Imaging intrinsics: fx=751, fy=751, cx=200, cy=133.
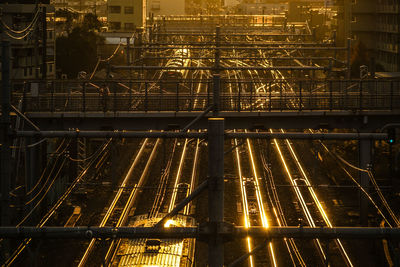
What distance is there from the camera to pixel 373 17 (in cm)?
3198

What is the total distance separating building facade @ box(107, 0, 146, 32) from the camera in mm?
38438

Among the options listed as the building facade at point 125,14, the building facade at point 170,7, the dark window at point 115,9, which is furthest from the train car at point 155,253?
the building facade at point 170,7

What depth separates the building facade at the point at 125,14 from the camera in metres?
38.4

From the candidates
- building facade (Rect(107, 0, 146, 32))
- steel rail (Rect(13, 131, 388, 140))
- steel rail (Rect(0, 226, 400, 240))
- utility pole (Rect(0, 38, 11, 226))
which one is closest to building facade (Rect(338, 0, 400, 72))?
building facade (Rect(107, 0, 146, 32))

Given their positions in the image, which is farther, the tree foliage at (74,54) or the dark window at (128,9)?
the dark window at (128,9)

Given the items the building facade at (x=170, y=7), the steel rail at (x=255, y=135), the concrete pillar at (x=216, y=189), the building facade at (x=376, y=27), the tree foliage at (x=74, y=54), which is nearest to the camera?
the concrete pillar at (x=216, y=189)

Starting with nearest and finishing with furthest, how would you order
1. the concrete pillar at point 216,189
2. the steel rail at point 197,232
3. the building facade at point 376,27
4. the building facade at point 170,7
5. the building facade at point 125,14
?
the steel rail at point 197,232
the concrete pillar at point 216,189
the building facade at point 376,27
the building facade at point 125,14
the building facade at point 170,7

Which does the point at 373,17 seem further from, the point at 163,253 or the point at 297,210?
the point at 163,253

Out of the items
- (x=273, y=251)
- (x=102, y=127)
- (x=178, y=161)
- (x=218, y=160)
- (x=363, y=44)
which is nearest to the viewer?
(x=218, y=160)

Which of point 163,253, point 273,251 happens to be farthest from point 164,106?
point 163,253

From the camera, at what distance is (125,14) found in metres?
38.8

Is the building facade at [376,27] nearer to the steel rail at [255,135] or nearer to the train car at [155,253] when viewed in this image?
the train car at [155,253]

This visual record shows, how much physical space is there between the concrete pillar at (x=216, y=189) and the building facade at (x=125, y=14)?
114 ft

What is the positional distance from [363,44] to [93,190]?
1820 cm
